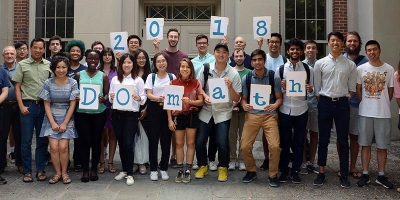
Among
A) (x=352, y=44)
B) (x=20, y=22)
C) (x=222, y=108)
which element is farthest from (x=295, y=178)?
(x=20, y=22)

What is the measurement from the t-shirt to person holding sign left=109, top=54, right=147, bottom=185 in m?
3.26

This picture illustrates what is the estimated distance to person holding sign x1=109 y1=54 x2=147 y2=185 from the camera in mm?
5332

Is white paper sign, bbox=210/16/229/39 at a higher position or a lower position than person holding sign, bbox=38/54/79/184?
higher

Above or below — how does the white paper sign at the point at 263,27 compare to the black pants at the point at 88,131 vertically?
above

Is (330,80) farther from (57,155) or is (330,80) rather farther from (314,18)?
(314,18)

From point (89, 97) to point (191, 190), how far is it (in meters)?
1.98

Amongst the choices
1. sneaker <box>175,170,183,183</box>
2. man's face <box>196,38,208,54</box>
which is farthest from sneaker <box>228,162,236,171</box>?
man's face <box>196,38,208,54</box>

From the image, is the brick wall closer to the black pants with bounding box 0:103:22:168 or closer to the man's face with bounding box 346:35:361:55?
the black pants with bounding box 0:103:22:168

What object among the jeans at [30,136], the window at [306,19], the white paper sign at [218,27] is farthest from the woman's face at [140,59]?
the window at [306,19]

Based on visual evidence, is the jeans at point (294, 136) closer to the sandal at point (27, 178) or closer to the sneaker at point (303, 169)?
the sneaker at point (303, 169)

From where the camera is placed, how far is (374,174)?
5848 mm

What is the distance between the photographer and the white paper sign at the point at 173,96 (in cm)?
509

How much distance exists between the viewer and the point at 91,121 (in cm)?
540

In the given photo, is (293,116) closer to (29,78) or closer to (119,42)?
(119,42)
